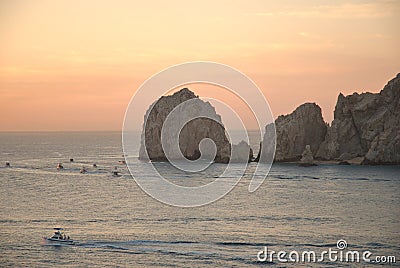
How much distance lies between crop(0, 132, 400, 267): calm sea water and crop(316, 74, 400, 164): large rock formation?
22.6 m

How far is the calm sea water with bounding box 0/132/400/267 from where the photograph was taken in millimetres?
56594

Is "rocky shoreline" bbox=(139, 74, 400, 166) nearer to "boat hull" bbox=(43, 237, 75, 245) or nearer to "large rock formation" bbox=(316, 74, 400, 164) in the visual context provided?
"large rock formation" bbox=(316, 74, 400, 164)

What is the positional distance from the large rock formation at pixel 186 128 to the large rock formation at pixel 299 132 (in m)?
13.6

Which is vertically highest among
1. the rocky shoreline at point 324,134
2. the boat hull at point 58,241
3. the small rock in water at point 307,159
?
the rocky shoreline at point 324,134

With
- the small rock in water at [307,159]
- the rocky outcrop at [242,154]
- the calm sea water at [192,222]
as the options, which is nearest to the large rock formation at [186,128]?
the rocky outcrop at [242,154]

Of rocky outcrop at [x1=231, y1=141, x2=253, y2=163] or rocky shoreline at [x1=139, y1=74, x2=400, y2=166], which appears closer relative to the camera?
rocky shoreline at [x1=139, y1=74, x2=400, y2=166]

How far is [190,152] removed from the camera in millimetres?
163750

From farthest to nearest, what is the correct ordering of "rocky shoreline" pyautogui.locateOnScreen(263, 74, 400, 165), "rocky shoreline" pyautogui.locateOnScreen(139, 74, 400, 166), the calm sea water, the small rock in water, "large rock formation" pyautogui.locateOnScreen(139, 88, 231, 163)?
"large rock formation" pyautogui.locateOnScreen(139, 88, 231, 163)
the small rock in water
"rocky shoreline" pyautogui.locateOnScreen(139, 74, 400, 166)
"rocky shoreline" pyautogui.locateOnScreen(263, 74, 400, 165)
the calm sea water

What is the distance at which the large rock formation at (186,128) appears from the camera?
160875 millimetres

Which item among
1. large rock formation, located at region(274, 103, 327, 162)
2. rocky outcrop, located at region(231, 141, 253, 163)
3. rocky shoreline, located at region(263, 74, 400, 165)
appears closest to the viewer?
rocky shoreline, located at region(263, 74, 400, 165)

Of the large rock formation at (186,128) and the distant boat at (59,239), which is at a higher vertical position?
the large rock formation at (186,128)

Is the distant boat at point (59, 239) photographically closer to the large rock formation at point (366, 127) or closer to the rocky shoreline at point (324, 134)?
the rocky shoreline at point (324, 134)

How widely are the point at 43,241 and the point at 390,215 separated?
131 ft

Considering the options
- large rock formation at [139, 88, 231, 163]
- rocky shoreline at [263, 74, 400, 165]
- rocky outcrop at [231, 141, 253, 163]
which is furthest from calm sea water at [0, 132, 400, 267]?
large rock formation at [139, 88, 231, 163]
